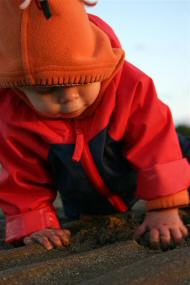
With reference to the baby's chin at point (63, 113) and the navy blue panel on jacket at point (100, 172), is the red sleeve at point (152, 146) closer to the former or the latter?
the navy blue panel on jacket at point (100, 172)

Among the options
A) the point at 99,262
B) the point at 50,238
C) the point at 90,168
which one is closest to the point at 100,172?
the point at 90,168

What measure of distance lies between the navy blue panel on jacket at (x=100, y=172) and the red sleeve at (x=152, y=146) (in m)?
0.09

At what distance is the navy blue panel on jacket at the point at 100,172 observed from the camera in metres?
1.86

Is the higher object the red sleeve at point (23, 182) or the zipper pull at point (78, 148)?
the zipper pull at point (78, 148)

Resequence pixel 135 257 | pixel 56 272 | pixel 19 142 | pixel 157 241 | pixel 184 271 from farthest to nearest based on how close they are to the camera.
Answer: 1. pixel 19 142
2. pixel 157 241
3. pixel 135 257
4. pixel 56 272
5. pixel 184 271

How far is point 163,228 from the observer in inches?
68.0

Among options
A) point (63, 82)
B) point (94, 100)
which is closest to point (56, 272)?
point (63, 82)

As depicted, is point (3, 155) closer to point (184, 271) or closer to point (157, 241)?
point (157, 241)

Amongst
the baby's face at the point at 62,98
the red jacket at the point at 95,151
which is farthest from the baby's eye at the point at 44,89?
the red jacket at the point at 95,151

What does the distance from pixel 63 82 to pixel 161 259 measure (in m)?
0.55

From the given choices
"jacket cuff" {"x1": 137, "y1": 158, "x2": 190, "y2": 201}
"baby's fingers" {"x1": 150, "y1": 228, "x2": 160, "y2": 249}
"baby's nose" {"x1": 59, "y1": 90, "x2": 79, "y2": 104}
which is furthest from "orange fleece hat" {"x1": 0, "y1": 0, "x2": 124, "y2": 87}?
"baby's fingers" {"x1": 150, "y1": 228, "x2": 160, "y2": 249}

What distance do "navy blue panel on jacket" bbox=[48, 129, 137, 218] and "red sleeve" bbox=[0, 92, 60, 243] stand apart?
2.4 inches

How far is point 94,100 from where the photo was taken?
177 centimetres

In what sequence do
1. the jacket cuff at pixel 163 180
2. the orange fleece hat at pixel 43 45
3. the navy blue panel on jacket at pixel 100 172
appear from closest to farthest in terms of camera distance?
the orange fleece hat at pixel 43 45 → the jacket cuff at pixel 163 180 → the navy blue panel on jacket at pixel 100 172
